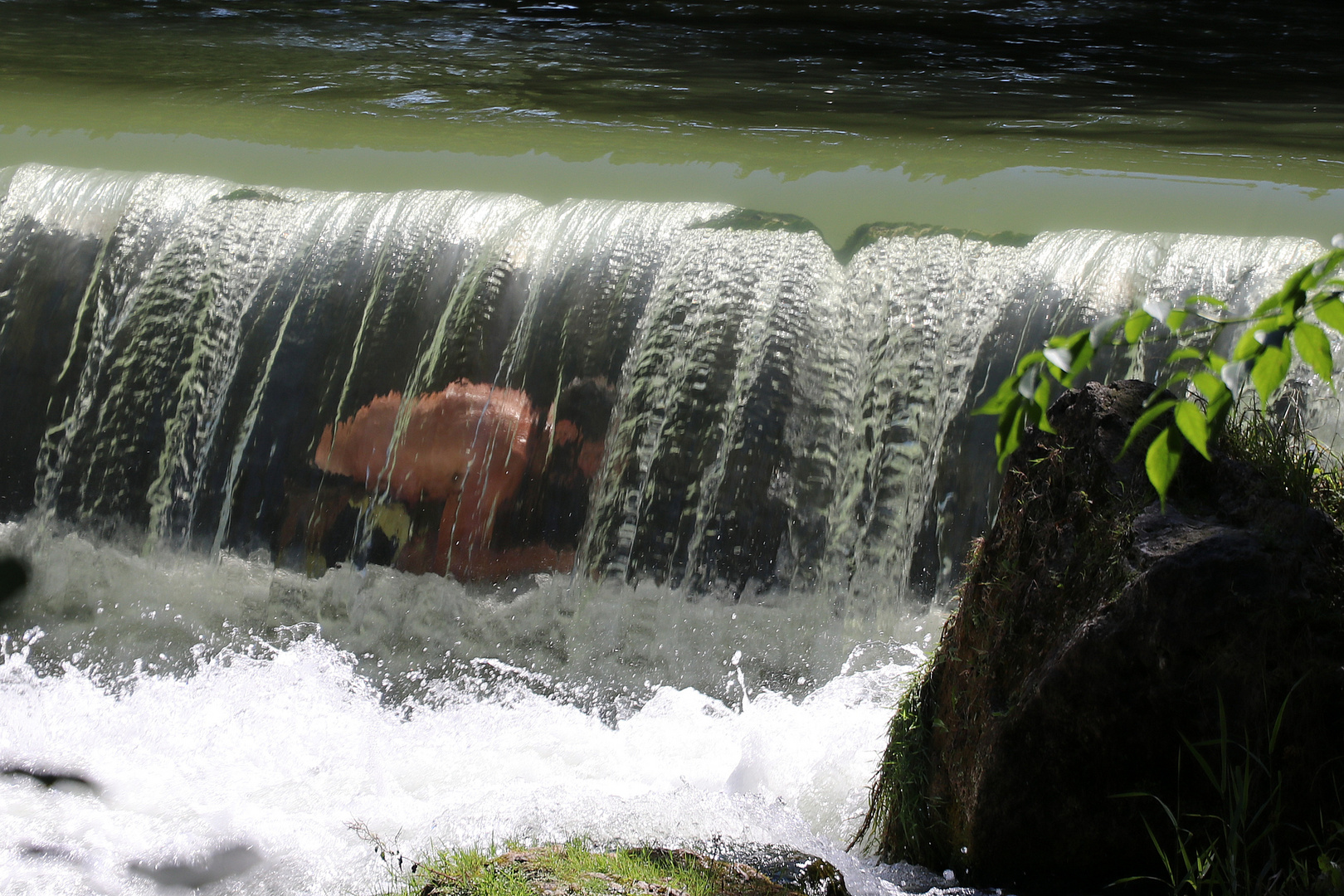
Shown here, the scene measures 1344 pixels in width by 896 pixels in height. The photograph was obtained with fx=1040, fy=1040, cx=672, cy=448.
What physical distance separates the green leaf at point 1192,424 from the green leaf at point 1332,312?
0.14 m

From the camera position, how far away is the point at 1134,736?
8.05 feet

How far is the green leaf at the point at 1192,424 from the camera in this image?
1.04 m

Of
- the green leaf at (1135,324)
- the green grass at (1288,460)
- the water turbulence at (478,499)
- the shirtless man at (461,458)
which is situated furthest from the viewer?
the shirtless man at (461,458)

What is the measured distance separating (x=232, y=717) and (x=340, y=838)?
4.12 ft

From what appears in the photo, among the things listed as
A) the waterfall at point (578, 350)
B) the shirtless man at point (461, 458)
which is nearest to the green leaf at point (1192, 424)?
the waterfall at point (578, 350)

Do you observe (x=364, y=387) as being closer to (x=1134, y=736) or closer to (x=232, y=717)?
(x=232, y=717)

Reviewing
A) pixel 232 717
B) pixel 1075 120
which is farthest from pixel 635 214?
pixel 232 717

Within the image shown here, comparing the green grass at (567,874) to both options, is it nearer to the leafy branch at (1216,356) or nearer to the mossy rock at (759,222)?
the leafy branch at (1216,356)

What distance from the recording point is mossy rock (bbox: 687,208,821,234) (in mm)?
5629

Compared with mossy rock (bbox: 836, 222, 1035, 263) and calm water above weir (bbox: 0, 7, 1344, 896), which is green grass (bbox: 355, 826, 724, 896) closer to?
calm water above weir (bbox: 0, 7, 1344, 896)

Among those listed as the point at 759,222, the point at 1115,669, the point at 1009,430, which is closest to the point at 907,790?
the point at 1115,669

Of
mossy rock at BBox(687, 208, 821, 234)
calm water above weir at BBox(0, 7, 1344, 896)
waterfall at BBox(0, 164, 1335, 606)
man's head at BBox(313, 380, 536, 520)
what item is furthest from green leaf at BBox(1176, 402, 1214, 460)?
mossy rock at BBox(687, 208, 821, 234)

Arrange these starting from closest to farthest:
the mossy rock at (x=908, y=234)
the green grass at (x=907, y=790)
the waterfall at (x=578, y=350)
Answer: the green grass at (x=907, y=790)
the waterfall at (x=578, y=350)
the mossy rock at (x=908, y=234)

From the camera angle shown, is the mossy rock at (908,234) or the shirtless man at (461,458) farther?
the mossy rock at (908,234)
